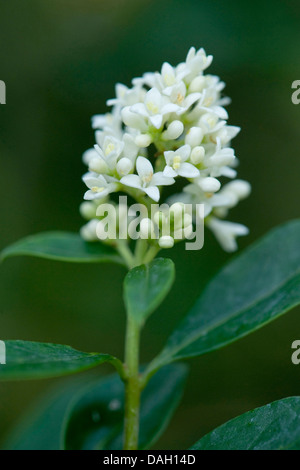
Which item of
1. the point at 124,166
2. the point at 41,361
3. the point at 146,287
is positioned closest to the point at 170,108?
the point at 124,166

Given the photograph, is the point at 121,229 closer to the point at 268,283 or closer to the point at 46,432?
the point at 268,283

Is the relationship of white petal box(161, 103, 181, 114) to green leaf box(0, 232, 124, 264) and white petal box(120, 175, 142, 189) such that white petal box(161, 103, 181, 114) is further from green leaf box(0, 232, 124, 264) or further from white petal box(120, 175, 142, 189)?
green leaf box(0, 232, 124, 264)

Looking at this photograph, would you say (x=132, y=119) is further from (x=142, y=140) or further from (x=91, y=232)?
(x=91, y=232)

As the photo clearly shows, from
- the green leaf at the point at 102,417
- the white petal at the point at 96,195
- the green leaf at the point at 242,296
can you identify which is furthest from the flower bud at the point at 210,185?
the green leaf at the point at 102,417

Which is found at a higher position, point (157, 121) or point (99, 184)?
point (157, 121)

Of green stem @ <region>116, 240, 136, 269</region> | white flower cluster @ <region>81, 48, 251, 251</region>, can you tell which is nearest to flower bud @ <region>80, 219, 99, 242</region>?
green stem @ <region>116, 240, 136, 269</region>

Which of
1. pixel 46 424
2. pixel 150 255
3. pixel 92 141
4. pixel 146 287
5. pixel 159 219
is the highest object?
pixel 92 141
